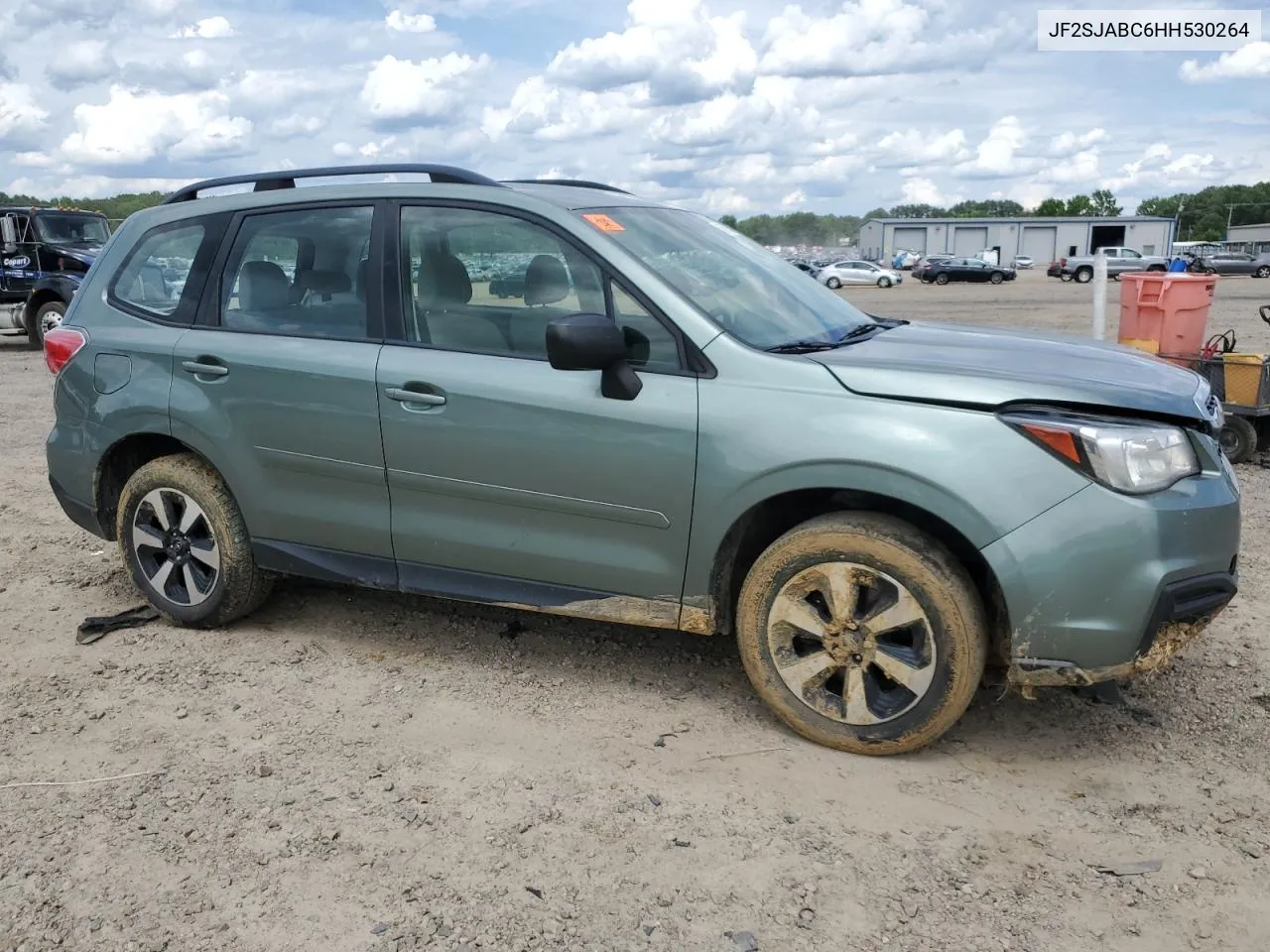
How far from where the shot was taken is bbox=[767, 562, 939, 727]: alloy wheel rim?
3.44 meters

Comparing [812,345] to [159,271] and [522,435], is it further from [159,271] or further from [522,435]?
[159,271]

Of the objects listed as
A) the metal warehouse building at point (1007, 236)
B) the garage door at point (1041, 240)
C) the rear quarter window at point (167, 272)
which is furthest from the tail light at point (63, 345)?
the garage door at point (1041, 240)

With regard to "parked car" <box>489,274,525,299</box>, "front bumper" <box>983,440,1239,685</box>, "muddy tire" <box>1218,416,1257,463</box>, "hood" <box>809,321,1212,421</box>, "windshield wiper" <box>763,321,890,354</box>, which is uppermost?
"parked car" <box>489,274,525,299</box>

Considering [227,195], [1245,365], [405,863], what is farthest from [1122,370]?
[1245,365]

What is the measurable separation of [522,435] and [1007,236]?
319 ft

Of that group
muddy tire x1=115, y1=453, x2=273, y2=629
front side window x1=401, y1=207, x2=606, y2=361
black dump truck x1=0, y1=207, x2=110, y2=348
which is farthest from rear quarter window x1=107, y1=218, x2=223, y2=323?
black dump truck x1=0, y1=207, x2=110, y2=348

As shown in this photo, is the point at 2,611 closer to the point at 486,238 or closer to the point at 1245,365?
the point at 486,238

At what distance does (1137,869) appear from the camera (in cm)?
299

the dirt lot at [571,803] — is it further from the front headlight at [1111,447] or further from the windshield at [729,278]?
the windshield at [729,278]

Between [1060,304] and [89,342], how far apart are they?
29691mm

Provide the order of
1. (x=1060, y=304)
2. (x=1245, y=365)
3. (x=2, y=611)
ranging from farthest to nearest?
(x=1060, y=304), (x=1245, y=365), (x=2, y=611)

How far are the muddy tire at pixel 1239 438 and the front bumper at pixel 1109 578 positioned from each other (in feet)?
16.7

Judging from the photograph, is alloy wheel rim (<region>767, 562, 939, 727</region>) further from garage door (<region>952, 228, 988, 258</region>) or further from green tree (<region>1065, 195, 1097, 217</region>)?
green tree (<region>1065, 195, 1097, 217</region>)

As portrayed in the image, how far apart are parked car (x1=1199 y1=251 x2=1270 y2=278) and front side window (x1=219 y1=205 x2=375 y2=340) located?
52915 mm
